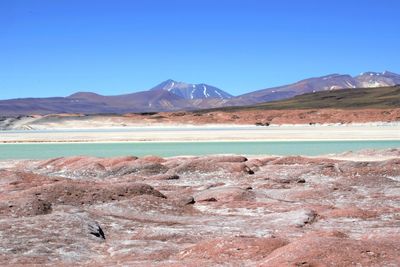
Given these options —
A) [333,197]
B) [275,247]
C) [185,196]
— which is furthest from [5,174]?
[275,247]

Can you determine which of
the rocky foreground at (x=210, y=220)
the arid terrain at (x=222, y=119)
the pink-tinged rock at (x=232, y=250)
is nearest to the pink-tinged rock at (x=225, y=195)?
the rocky foreground at (x=210, y=220)

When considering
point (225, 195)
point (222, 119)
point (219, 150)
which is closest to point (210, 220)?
point (225, 195)

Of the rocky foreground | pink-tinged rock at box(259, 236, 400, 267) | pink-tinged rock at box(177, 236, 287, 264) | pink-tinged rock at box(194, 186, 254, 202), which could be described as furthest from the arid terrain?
pink-tinged rock at box(259, 236, 400, 267)

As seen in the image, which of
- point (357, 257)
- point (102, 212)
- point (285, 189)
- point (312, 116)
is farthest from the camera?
point (312, 116)

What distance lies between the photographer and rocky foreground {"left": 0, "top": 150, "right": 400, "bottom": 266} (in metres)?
11.9

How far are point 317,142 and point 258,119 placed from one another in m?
58.2

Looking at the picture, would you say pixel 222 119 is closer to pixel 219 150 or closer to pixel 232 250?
pixel 219 150

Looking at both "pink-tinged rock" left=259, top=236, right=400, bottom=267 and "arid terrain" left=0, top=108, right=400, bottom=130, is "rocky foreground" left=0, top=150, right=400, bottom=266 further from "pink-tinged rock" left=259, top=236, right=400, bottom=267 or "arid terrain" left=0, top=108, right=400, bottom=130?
"arid terrain" left=0, top=108, right=400, bottom=130

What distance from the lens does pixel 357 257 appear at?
11.0 meters

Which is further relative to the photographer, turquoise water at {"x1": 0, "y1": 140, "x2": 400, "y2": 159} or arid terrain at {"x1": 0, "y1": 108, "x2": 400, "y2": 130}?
arid terrain at {"x1": 0, "y1": 108, "x2": 400, "y2": 130}

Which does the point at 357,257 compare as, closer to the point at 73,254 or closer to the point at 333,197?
the point at 73,254

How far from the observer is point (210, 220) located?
55.9 feet

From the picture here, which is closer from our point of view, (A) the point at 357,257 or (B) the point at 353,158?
(A) the point at 357,257

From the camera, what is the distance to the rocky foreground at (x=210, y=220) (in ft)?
39.1
